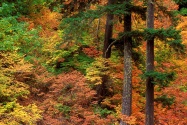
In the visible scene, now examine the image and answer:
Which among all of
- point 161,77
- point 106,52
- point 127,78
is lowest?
point 127,78

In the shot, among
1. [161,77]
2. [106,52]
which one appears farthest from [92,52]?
[161,77]

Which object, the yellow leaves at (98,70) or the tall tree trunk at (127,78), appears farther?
the yellow leaves at (98,70)

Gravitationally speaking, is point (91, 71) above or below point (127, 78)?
above

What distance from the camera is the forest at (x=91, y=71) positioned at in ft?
29.4

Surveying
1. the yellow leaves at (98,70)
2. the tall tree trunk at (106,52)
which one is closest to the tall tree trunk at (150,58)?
the yellow leaves at (98,70)

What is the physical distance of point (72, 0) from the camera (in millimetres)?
11711

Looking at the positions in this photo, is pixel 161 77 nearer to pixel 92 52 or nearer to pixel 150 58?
pixel 150 58

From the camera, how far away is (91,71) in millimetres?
11266

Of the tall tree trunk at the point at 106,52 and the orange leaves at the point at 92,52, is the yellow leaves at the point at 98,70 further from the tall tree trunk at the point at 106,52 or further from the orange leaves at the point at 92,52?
the orange leaves at the point at 92,52

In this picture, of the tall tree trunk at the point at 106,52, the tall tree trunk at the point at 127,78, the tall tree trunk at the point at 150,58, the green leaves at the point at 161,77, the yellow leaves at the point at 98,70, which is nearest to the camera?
the green leaves at the point at 161,77

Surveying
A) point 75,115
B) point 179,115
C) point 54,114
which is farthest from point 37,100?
point 179,115

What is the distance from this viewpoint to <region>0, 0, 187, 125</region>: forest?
29.4 ft

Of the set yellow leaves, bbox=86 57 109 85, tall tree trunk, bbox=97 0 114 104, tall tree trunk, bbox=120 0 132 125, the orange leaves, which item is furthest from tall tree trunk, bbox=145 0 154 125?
the orange leaves

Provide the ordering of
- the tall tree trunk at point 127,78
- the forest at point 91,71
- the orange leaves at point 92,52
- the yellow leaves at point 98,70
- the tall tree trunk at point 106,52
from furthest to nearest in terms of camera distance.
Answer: the orange leaves at point 92,52 → the tall tree trunk at point 106,52 → the yellow leaves at point 98,70 → the tall tree trunk at point 127,78 → the forest at point 91,71
